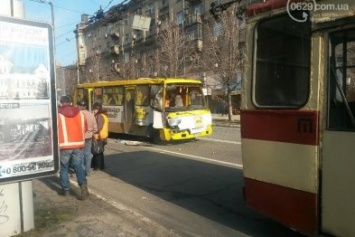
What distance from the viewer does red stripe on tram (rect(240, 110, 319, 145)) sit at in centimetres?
422

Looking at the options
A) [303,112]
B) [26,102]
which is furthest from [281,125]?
[26,102]

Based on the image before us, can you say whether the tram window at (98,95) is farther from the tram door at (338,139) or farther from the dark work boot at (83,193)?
Result: the tram door at (338,139)

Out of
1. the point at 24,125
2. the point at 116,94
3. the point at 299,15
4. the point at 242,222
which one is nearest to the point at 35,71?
the point at 24,125

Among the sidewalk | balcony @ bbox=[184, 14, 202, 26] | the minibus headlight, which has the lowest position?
the sidewalk

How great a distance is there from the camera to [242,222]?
19.5 ft

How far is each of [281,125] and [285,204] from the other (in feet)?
2.88

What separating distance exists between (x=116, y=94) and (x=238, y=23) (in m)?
14.6

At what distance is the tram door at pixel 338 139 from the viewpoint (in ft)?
13.0

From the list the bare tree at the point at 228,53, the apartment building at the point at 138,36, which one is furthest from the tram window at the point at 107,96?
the bare tree at the point at 228,53

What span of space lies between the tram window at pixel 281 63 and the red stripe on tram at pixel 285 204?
95cm

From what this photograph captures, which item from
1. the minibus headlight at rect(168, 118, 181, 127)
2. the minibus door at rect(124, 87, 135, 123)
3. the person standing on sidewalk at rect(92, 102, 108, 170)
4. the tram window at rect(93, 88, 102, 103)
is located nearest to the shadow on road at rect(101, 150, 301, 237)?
the person standing on sidewalk at rect(92, 102, 108, 170)

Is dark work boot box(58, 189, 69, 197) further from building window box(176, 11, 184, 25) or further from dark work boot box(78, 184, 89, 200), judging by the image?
building window box(176, 11, 184, 25)

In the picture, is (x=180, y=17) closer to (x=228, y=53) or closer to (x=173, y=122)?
(x=228, y=53)

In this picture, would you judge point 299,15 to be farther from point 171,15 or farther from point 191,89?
point 171,15
